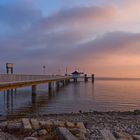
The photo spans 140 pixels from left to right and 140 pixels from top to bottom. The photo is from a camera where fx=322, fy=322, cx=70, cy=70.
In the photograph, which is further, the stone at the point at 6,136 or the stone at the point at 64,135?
the stone at the point at 6,136

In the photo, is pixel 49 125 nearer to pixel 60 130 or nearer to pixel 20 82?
pixel 60 130

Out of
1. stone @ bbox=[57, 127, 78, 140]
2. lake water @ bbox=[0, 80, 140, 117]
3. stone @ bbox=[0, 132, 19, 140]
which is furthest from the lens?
lake water @ bbox=[0, 80, 140, 117]

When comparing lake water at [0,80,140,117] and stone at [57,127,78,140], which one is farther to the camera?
lake water at [0,80,140,117]

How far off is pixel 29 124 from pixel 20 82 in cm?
2156

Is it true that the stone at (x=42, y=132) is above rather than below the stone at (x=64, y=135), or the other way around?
below

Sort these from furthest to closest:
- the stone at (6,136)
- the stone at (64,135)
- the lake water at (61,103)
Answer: the lake water at (61,103) < the stone at (6,136) < the stone at (64,135)

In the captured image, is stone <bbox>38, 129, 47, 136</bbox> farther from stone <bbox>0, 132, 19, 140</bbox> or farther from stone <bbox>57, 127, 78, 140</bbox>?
stone <bbox>57, 127, 78, 140</bbox>

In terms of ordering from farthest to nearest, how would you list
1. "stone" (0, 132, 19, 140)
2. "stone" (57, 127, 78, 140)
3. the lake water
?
the lake water, "stone" (0, 132, 19, 140), "stone" (57, 127, 78, 140)

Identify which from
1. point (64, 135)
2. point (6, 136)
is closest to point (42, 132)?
point (6, 136)

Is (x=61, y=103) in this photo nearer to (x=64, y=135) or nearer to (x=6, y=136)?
(x=6, y=136)

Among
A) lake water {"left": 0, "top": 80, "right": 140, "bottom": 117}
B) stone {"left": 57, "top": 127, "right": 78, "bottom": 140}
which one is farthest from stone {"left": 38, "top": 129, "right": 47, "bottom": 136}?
lake water {"left": 0, "top": 80, "right": 140, "bottom": 117}

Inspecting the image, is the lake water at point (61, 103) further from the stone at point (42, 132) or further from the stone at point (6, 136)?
the stone at point (42, 132)

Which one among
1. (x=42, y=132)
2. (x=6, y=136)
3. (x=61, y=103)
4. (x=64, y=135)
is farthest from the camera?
(x=61, y=103)

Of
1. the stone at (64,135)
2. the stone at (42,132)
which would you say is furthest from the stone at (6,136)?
the stone at (64,135)
